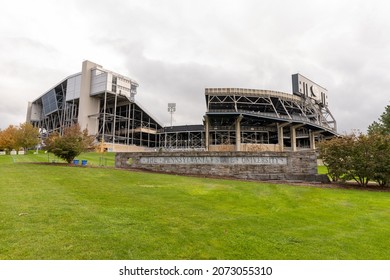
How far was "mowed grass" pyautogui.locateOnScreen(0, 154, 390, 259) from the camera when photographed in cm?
408

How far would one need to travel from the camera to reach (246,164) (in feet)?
51.9

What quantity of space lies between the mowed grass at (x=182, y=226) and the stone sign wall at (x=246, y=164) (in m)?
6.24

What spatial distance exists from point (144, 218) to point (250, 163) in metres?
11.1

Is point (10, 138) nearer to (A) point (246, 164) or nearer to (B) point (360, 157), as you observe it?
(A) point (246, 164)

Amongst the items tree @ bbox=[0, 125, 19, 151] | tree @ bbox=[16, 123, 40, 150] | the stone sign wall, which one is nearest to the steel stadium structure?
tree @ bbox=[16, 123, 40, 150]

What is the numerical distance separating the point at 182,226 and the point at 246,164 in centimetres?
1111

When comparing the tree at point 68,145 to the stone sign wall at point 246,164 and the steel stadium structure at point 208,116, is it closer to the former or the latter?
the stone sign wall at point 246,164

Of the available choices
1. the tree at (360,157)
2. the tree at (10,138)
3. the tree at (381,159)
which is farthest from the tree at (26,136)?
the tree at (381,159)

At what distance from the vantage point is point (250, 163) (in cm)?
1576

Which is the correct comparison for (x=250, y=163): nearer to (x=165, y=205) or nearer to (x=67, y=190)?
(x=165, y=205)

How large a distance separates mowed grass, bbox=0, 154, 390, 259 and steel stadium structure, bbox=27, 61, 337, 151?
41970 mm

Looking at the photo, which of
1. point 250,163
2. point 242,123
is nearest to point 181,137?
point 242,123

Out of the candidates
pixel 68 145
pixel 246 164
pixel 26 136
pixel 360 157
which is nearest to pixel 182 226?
pixel 246 164

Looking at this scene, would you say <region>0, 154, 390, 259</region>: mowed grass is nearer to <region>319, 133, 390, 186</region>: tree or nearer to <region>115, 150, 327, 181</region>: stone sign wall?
<region>319, 133, 390, 186</region>: tree
